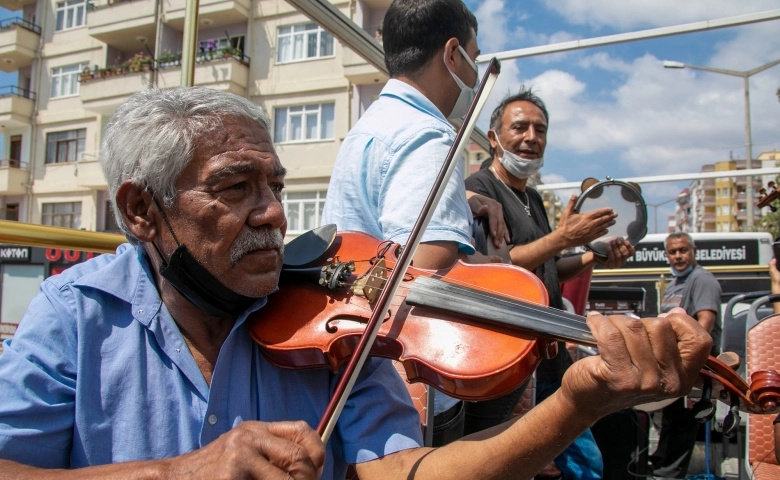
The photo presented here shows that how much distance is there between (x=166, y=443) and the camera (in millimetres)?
1257

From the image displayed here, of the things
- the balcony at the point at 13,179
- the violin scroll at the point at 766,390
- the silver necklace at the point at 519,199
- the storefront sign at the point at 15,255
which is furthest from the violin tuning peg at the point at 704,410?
the balcony at the point at 13,179

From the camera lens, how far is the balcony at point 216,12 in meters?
21.2

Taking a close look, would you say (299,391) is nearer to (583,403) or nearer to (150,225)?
(150,225)

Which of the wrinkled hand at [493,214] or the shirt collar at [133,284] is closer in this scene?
the shirt collar at [133,284]

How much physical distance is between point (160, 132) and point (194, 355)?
51cm

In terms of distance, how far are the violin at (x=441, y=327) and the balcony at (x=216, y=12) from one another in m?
21.3

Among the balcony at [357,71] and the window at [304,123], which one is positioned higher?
the balcony at [357,71]

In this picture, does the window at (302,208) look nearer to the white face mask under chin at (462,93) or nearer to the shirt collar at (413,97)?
the white face mask under chin at (462,93)

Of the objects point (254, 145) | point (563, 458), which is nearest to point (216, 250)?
point (254, 145)

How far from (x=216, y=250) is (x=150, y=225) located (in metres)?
0.19

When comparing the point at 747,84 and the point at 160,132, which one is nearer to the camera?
the point at 160,132

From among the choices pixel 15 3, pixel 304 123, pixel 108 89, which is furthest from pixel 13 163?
pixel 304 123

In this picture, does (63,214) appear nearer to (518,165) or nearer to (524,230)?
(518,165)

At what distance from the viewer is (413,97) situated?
6.85ft
